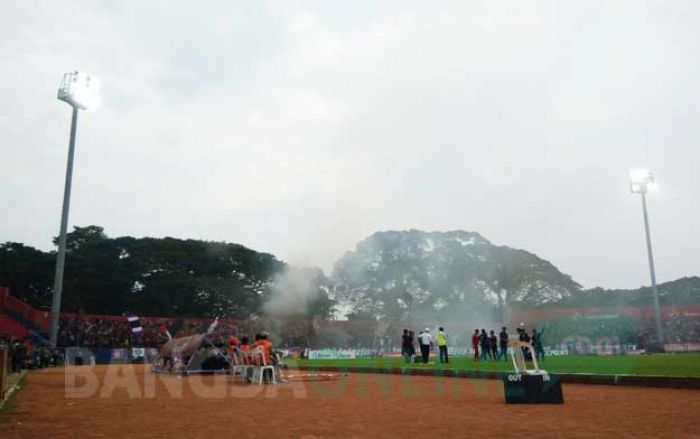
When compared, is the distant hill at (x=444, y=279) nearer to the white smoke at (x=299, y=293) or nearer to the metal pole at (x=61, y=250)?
the white smoke at (x=299, y=293)

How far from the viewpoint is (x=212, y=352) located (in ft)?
65.5

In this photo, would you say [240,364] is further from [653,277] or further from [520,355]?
[653,277]

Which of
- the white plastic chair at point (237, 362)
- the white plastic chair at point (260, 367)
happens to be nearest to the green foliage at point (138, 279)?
the white plastic chair at point (237, 362)

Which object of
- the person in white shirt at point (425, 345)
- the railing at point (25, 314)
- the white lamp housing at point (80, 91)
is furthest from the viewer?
the railing at point (25, 314)

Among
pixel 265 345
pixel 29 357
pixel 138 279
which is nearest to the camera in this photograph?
pixel 265 345

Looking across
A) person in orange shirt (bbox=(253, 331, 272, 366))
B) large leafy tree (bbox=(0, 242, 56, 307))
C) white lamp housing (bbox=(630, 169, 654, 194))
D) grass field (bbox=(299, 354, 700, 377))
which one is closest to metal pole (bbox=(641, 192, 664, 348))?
white lamp housing (bbox=(630, 169, 654, 194))

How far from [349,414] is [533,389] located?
313 centimetres

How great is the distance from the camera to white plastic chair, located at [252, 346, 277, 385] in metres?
14.6

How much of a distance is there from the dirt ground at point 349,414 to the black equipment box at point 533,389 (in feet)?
1.00

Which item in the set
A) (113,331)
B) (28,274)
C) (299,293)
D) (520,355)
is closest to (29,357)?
(113,331)

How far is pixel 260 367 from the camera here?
14.7 meters

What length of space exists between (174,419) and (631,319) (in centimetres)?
4652

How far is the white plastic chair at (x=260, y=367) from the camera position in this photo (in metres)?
14.6

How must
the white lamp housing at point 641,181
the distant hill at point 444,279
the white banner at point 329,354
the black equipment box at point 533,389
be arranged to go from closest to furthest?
the black equipment box at point 533,389
the white banner at point 329,354
the white lamp housing at point 641,181
the distant hill at point 444,279
